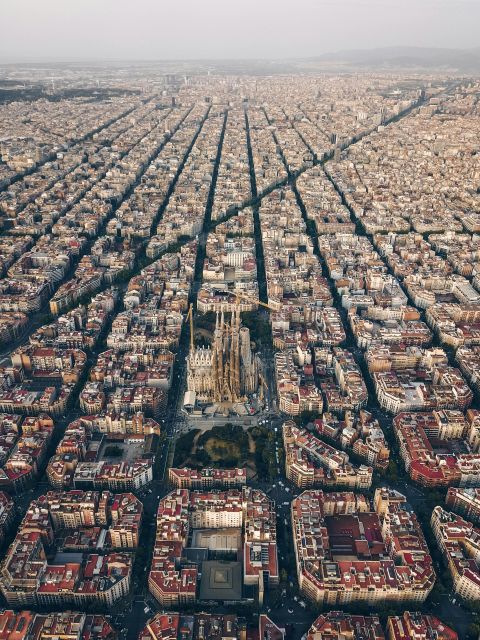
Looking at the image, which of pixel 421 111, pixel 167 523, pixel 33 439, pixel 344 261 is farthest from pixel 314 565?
pixel 421 111

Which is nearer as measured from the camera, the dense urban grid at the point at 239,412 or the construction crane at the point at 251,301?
the dense urban grid at the point at 239,412

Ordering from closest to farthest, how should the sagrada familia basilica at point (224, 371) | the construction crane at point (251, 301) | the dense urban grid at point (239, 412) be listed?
1. the dense urban grid at point (239, 412)
2. the sagrada familia basilica at point (224, 371)
3. the construction crane at point (251, 301)

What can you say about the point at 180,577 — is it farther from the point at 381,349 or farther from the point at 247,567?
the point at 381,349

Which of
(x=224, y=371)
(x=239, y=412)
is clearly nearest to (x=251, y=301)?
(x=224, y=371)

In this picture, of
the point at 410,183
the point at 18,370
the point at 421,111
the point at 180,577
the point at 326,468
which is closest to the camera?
the point at 180,577

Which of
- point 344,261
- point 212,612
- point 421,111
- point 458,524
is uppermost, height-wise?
point 421,111

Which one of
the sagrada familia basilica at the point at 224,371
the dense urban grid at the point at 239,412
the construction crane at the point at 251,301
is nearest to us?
the dense urban grid at the point at 239,412

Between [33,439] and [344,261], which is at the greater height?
[344,261]

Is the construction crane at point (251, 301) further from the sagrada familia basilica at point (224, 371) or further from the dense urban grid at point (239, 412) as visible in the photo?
the sagrada familia basilica at point (224, 371)

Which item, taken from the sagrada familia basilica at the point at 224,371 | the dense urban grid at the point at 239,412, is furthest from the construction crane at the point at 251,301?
the sagrada familia basilica at the point at 224,371
